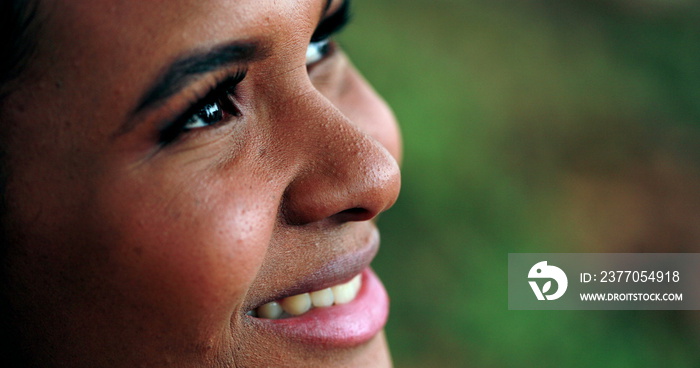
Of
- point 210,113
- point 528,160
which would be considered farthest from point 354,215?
point 528,160

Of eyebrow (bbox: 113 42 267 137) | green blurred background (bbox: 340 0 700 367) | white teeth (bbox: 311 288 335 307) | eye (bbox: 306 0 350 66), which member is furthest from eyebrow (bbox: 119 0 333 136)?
green blurred background (bbox: 340 0 700 367)

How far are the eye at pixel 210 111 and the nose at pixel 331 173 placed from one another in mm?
88

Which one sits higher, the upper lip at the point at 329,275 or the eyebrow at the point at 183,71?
the eyebrow at the point at 183,71

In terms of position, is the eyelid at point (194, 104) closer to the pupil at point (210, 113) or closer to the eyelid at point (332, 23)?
the pupil at point (210, 113)

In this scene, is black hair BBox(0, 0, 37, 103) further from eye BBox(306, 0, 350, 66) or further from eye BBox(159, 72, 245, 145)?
eye BBox(306, 0, 350, 66)

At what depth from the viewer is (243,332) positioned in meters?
0.83

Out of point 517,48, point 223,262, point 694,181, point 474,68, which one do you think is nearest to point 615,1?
point 517,48

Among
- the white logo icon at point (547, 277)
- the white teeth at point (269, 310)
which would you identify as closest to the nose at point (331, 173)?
the white teeth at point (269, 310)

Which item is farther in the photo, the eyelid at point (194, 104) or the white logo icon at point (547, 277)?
the white logo icon at point (547, 277)

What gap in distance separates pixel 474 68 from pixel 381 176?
5.91 feet

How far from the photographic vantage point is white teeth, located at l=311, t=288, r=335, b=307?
3.07 ft

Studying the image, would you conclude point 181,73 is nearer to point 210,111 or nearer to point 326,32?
point 210,111

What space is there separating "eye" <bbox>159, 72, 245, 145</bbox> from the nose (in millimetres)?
88

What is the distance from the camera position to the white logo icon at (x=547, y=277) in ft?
5.33
